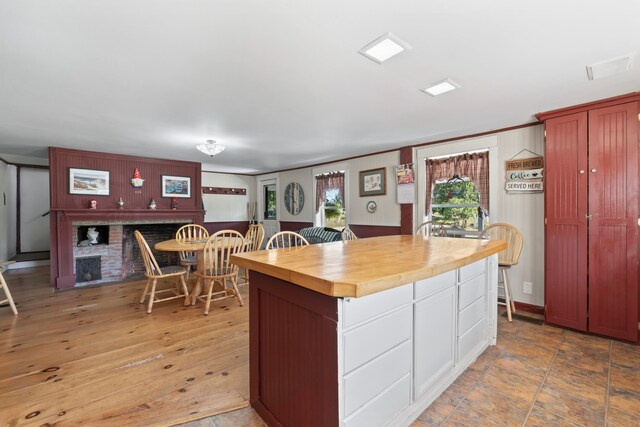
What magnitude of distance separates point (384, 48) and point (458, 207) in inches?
117

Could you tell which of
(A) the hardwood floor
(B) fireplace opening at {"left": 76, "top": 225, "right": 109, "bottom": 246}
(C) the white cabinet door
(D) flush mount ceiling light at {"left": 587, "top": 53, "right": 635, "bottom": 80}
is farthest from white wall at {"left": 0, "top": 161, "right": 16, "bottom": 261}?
(D) flush mount ceiling light at {"left": 587, "top": 53, "right": 635, "bottom": 80}

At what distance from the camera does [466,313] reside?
6.55 feet

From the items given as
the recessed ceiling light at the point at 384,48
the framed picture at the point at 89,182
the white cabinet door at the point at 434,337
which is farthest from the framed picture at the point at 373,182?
the framed picture at the point at 89,182

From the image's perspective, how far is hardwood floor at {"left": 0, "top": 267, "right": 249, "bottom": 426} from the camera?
1705mm

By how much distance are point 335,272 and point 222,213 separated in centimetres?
687

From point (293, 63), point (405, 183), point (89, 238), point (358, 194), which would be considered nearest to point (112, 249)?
point (89, 238)

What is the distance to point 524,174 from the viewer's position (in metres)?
3.41

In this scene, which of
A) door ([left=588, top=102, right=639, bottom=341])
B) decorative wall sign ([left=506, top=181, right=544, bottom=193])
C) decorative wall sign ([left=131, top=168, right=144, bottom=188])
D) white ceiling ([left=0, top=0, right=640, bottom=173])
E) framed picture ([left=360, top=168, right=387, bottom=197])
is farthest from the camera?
decorative wall sign ([left=131, top=168, right=144, bottom=188])

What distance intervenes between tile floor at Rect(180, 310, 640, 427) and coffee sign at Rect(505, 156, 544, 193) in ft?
5.40

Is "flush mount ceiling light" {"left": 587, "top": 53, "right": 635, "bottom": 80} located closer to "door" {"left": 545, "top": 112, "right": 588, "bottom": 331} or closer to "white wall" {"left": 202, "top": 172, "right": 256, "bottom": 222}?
"door" {"left": 545, "top": 112, "right": 588, "bottom": 331}

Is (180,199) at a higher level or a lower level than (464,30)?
lower

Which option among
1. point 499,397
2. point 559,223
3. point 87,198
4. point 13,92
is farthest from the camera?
point 87,198

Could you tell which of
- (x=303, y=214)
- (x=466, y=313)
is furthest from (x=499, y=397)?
(x=303, y=214)

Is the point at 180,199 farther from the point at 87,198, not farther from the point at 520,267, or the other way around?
the point at 520,267
